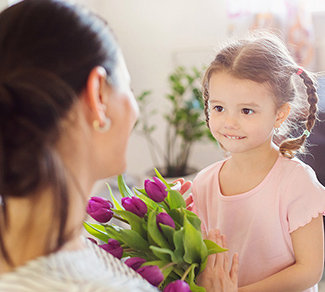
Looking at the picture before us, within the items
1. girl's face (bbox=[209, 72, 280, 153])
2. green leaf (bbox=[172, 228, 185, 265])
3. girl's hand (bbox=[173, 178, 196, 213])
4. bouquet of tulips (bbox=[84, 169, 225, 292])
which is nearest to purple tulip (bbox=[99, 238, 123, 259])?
bouquet of tulips (bbox=[84, 169, 225, 292])

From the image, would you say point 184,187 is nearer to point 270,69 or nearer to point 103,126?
point 270,69

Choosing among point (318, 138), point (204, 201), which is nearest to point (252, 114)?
point (204, 201)

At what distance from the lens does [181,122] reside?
9.63 ft

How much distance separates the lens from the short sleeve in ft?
3.27

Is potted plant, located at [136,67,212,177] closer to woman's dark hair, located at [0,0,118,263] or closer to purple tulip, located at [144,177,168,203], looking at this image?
purple tulip, located at [144,177,168,203]

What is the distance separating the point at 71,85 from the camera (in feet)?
2.14

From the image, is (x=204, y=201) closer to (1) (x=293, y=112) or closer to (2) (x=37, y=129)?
(1) (x=293, y=112)

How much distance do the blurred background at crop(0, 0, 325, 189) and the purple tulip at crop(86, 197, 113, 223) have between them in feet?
6.68

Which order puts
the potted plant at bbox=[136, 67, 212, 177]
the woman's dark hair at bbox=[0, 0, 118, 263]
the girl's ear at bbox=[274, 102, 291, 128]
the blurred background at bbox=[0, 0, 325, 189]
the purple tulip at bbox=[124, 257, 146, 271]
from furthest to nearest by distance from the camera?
the blurred background at bbox=[0, 0, 325, 189], the potted plant at bbox=[136, 67, 212, 177], the girl's ear at bbox=[274, 102, 291, 128], the purple tulip at bbox=[124, 257, 146, 271], the woman's dark hair at bbox=[0, 0, 118, 263]

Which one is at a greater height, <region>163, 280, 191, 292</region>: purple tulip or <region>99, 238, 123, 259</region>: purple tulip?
<region>163, 280, 191, 292</region>: purple tulip

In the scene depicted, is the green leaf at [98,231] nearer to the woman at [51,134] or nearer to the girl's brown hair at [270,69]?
Answer: the woman at [51,134]

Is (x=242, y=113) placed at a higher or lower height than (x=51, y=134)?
lower

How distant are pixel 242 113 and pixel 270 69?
118 millimetres

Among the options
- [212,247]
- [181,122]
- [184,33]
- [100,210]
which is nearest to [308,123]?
[212,247]
